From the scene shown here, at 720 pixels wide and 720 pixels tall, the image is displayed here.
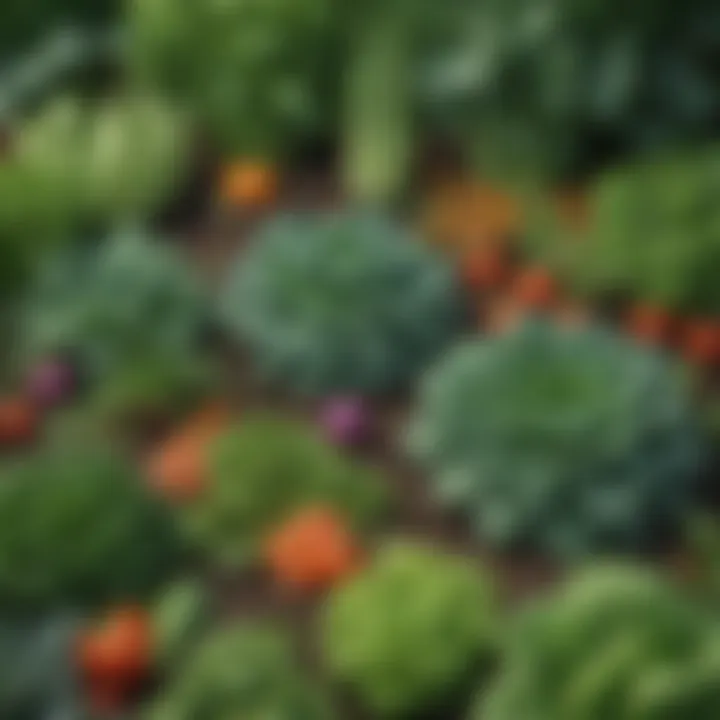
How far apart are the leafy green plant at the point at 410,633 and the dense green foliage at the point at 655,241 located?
2.11 ft

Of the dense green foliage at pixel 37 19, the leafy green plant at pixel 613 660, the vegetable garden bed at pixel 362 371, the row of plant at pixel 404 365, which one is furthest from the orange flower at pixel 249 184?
the leafy green plant at pixel 613 660

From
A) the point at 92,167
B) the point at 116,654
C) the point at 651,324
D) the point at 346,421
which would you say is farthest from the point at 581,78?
the point at 116,654

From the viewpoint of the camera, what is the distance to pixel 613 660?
193 centimetres

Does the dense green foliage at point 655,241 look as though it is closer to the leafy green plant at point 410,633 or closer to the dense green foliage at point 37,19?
the leafy green plant at point 410,633

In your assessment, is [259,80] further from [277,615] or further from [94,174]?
[277,615]

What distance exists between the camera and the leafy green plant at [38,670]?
7.07ft

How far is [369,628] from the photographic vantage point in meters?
2.13

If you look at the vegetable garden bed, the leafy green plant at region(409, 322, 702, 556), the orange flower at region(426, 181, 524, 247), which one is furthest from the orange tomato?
the orange flower at region(426, 181, 524, 247)

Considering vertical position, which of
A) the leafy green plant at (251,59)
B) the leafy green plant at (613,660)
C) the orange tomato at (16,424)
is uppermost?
the leafy green plant at (251,59)

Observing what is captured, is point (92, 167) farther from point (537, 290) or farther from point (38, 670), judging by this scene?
point (38, 670)

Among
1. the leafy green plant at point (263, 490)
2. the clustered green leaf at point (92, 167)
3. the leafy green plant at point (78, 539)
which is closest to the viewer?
the leafy green plant at point (78, 539)

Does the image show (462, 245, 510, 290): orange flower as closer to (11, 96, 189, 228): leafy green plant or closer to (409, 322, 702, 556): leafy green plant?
(409, 322, 702, 556): leafy green plant

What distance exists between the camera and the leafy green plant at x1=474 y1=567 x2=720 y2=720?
1.91 meters

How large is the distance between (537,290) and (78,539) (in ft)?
2.70
